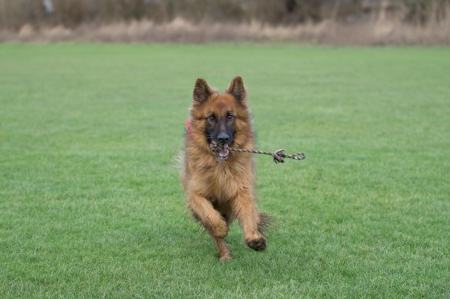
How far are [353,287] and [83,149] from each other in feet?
21.7

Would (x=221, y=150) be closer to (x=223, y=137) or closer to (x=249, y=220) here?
(x=223, y=137)

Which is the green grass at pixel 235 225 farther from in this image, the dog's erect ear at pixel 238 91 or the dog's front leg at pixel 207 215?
the dog's erect ear at pixel 238 91

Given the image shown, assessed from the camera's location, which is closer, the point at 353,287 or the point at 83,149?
the point at 353,287

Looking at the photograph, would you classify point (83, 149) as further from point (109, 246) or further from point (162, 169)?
point (109, 246)

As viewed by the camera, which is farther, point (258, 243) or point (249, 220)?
point (249, 220)

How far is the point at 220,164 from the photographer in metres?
5.25

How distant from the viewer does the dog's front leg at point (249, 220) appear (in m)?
4.57

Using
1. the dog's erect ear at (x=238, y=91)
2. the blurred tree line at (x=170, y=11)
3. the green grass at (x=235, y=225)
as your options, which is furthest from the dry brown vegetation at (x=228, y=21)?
the dog's erect ear at (x=238, y=91)

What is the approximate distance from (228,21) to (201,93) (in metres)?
41.9

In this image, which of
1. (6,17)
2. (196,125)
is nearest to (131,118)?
(196,125)

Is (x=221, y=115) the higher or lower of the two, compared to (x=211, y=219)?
higher

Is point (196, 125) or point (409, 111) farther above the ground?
point (196, 125)

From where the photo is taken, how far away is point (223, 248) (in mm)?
5078

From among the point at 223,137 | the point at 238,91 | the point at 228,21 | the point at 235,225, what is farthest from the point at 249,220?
the point at 228,21
